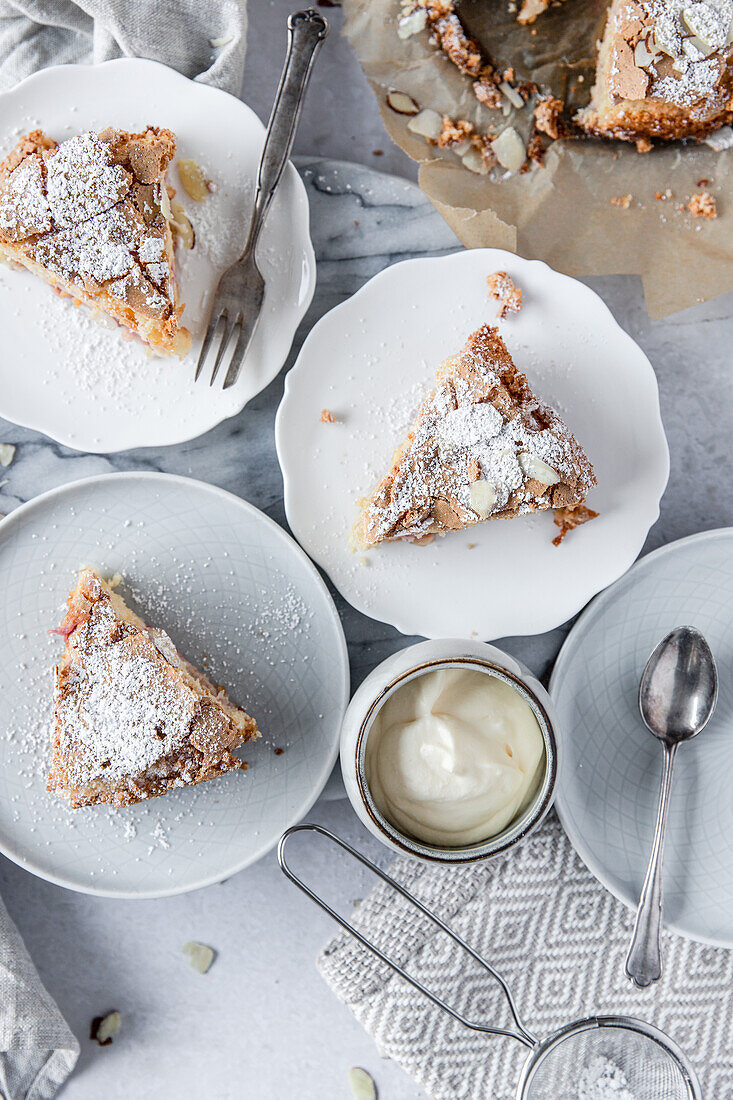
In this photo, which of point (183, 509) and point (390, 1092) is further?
point (390, 1092)

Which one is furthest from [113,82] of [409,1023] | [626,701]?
[409,1023]

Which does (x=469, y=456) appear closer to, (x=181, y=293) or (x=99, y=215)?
(x=181, y=293)

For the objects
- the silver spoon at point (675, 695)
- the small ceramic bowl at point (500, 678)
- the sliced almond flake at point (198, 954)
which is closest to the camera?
the small ceramic bowl at point (500, 678)

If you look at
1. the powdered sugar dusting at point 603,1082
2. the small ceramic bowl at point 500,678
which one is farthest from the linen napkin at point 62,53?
the powdered sugar dusting at point 603,1082

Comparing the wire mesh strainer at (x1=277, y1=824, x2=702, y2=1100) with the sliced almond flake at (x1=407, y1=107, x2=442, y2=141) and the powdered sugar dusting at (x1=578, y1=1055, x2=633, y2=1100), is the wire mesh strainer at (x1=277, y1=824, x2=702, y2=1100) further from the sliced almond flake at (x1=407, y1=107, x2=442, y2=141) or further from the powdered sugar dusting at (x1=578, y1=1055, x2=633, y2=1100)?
the sliced almond flake at (x1=407, y1=107, x2=442, y2=141)

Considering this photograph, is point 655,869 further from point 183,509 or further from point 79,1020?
point 79,1020

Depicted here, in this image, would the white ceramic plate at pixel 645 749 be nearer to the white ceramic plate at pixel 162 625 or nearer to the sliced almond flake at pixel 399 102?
the white ceramic plate at pixel 162 625
